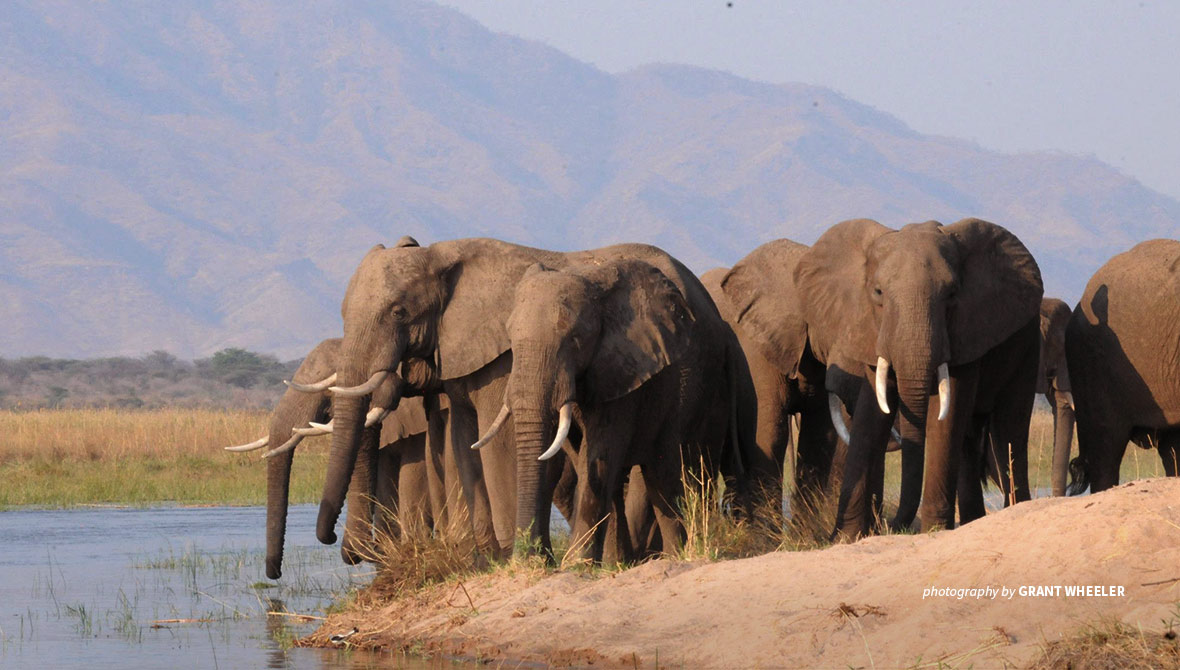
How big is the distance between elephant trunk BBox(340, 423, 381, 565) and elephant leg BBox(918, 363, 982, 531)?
387cm

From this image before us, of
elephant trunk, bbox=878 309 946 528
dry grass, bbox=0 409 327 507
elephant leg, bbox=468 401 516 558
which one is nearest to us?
elephant trunk, bbox=878 309 946 528

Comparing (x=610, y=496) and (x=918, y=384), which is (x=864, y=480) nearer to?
(x=918, y=384)

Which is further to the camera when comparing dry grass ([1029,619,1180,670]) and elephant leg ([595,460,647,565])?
elephant leg ([595,460,647,565])

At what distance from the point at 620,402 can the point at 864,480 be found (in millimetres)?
1700

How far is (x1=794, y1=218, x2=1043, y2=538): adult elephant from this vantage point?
11688 millimetres

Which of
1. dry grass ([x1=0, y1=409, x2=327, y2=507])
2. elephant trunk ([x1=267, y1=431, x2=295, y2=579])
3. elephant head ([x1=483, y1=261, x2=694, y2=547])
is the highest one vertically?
elephant head ([x1=483, y1=261, x2=694, y2=547])

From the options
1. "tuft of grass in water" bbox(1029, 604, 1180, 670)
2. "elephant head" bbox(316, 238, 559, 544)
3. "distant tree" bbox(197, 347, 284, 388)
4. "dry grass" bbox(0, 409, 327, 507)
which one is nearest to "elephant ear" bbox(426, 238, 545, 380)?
"elephant head" bbox(316, 238, 559, 544)

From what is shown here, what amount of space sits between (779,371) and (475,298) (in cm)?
297

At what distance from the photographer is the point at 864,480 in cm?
1195

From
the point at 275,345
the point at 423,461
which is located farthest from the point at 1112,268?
the point at 275,345

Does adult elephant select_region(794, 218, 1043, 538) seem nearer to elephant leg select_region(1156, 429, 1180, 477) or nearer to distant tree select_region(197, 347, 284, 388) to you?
elephant leg select_region(1156, 429, 1180, 477)

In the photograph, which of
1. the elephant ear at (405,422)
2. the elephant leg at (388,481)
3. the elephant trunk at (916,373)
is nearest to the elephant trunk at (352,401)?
the elephant ear at (405,422)

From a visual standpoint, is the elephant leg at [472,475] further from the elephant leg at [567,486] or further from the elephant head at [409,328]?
the elephant leg at [567,486]

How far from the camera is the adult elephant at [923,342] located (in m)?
11.7
